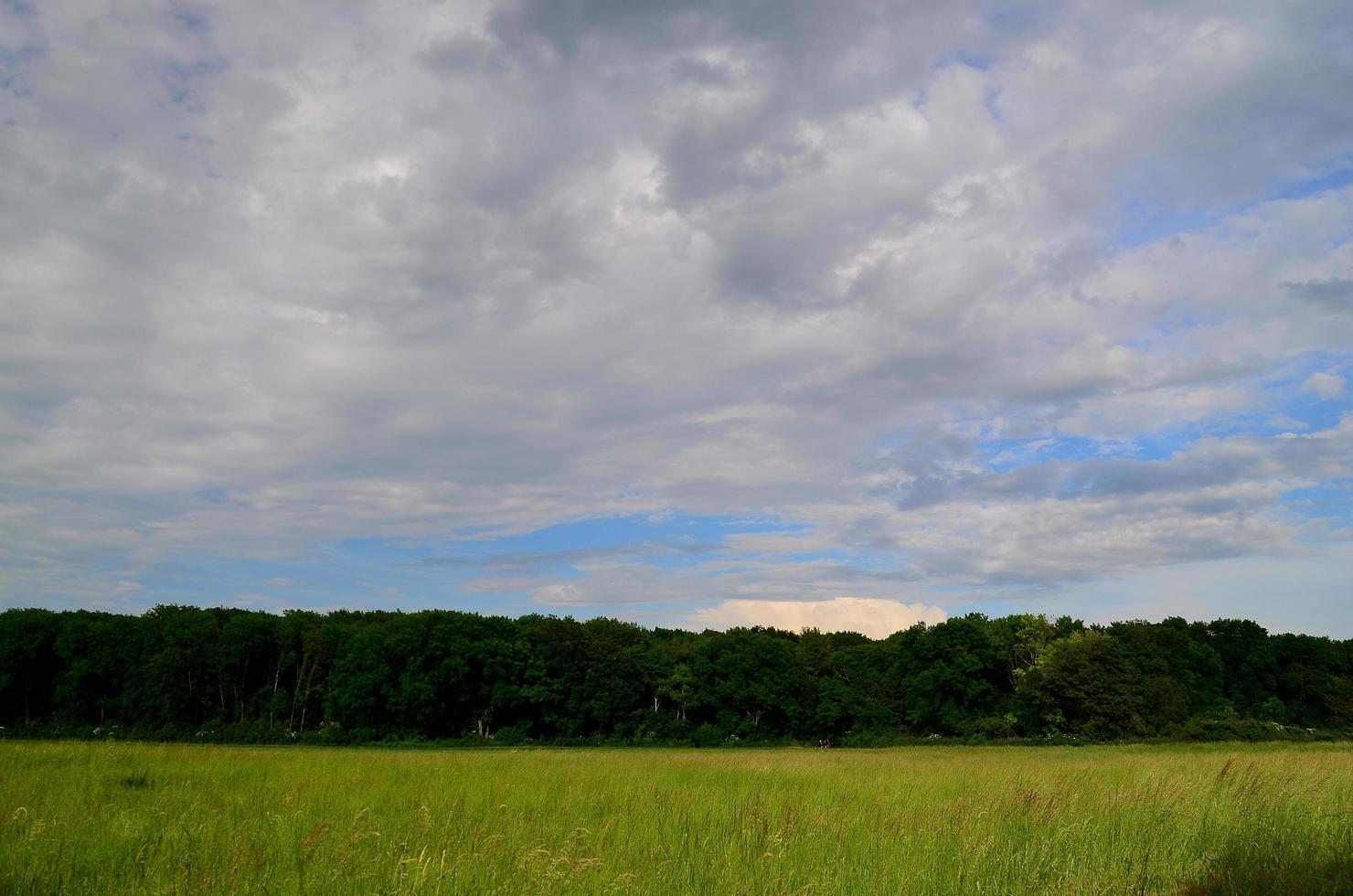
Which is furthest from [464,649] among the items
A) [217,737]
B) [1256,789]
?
[1256,789]

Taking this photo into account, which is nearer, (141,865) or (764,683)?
(141,865)

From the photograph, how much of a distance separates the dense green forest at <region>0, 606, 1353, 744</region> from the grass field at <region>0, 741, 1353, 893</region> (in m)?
48.1

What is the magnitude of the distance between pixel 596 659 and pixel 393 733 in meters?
17.0

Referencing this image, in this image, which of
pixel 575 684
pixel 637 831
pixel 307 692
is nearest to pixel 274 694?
pixel 307 692

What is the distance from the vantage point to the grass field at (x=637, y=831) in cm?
682

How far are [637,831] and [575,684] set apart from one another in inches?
2280

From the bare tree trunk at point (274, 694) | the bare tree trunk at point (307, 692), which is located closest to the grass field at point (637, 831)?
the bare tree trunk at point (307, 692)

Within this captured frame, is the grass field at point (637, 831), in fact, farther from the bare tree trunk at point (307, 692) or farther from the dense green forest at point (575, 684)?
the bare tree trunk at point (307, 692)

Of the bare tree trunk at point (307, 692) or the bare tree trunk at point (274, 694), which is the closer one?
the bare tree trunk at point (274, 694)

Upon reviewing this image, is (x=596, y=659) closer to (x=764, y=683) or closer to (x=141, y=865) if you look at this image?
(x=764, y=683)

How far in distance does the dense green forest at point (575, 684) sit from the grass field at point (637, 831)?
48081 mm

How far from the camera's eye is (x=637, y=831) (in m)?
9.37

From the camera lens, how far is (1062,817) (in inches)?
440

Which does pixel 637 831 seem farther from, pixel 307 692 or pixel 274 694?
pixel 274 694
